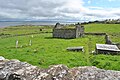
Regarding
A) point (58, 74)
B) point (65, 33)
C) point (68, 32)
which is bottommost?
point (65, 33)

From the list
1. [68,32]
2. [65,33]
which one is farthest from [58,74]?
[65,33]

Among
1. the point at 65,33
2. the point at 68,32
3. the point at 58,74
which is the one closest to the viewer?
the point at 58,74

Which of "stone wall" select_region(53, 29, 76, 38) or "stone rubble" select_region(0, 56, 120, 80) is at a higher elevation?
"stone rubble" select_region(0, 56, 120, 80)

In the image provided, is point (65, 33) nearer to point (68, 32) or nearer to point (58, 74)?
point (68, 32)

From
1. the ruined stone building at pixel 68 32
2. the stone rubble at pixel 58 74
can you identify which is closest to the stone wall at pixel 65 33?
the ruined stone building at pixel 68 32

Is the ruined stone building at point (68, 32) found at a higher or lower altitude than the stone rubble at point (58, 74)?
lower

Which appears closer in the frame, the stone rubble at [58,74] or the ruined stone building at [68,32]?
the stone rubble at [58,74]

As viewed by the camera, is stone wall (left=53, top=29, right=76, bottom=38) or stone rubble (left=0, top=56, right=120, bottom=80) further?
stone wall (left=53, top=29, right=76, bottom=38)

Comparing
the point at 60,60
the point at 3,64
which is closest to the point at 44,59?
the point at 60,60

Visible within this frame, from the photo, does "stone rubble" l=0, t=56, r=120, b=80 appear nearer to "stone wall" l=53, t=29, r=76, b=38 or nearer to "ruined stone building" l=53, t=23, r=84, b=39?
"ruined stone building" l=53, t=23, r=84, b=39

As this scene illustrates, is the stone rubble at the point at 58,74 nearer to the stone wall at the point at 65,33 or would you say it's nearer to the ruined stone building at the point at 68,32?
the ruined stone building at the point at 68,32

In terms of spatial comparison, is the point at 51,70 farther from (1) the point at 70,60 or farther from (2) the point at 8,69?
(1) the point at 70,60

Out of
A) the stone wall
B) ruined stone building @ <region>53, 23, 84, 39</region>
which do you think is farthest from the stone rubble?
the stone wall

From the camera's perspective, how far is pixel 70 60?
83.3 ft
